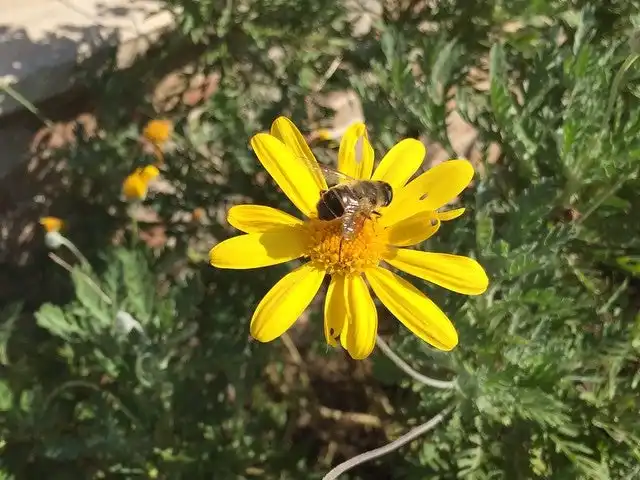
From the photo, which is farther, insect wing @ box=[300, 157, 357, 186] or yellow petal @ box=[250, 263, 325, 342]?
insect wing @ box=[300, 157, 357, 186]

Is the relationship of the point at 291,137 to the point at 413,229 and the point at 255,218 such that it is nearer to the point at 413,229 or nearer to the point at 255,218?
the point at 255,218

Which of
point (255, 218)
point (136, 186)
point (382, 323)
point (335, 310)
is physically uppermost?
point (255, 218)

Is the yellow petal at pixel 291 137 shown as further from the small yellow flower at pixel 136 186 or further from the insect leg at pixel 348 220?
the small yellow flower at pixel 136 186

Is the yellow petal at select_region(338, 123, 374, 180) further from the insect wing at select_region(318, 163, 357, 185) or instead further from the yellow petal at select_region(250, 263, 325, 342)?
the yellow petal at select_region(250, 263, 325, 342)

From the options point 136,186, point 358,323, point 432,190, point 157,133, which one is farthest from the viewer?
point 157,133

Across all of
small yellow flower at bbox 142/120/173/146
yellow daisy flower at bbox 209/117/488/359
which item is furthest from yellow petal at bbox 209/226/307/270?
small yellow flower at bbox 142/120/173/146

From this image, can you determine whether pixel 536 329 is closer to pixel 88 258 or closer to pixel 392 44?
pixel 392 44

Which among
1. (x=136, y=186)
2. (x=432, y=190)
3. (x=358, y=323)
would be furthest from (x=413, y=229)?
(x=136, y=186)
